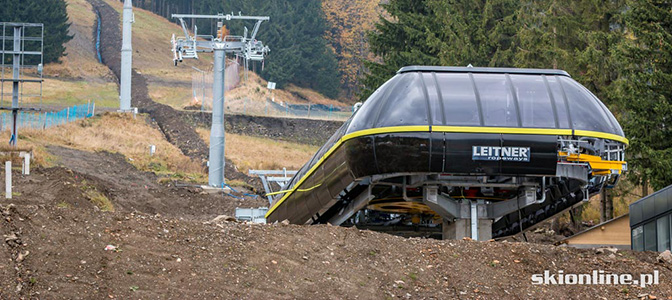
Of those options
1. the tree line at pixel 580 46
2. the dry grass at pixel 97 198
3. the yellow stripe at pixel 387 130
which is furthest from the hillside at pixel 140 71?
the yellow stripe at pixel 387 130

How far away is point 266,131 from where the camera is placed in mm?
73062

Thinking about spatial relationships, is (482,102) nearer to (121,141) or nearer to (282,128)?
(121,141)

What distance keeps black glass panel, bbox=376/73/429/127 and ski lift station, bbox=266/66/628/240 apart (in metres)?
0.02

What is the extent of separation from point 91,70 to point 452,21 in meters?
52.5

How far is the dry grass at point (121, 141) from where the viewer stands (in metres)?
46.7

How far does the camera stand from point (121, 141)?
5312 centimetres

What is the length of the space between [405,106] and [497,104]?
1.43m

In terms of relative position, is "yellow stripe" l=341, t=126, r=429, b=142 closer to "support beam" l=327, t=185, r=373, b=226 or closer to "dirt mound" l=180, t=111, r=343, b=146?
"support beam" l=327, t=185, r=373, b=226

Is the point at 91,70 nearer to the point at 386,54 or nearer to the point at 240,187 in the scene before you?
the point at 386,54

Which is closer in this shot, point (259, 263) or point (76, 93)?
point (259, 263)

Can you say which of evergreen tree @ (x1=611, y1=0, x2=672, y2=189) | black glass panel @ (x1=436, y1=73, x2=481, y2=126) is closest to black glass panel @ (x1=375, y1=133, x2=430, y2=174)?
black glass panel @ (x1=436, y1=73, x2=481, y2=126)

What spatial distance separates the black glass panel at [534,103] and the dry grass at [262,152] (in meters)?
37.5

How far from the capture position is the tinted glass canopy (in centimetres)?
1562

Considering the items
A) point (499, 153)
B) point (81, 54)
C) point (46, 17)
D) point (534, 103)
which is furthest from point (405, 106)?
point (81, 54)
